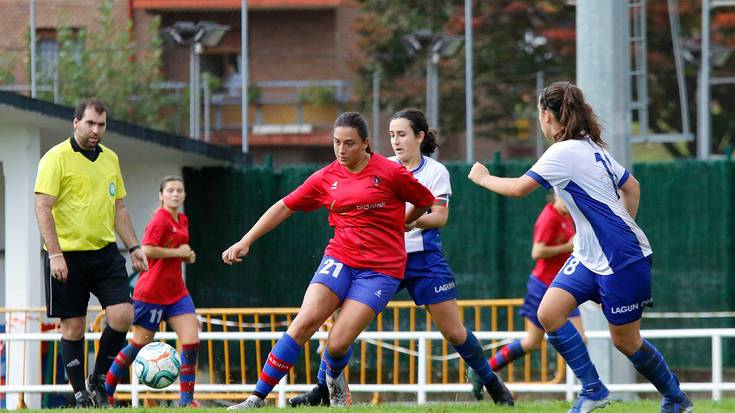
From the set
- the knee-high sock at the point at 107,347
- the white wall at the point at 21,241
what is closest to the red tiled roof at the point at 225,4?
the white wall at the point at 21,241

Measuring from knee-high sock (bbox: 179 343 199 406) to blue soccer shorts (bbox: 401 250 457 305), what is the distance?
Result: 2.47 m

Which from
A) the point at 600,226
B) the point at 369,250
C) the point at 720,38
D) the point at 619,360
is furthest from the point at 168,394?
the point at 720,38

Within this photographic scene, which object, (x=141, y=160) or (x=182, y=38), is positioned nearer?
(x=141, y=160)

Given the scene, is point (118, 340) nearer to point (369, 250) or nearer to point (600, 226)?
point (369, 250)

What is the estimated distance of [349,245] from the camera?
801 cm

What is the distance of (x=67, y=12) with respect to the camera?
835 inches

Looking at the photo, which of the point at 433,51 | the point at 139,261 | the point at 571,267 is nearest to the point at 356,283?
the point at 571,267

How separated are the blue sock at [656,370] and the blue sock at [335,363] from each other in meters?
1.72

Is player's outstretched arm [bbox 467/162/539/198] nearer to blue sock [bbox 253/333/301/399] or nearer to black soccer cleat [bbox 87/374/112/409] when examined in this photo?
blue sock [bbox 253/333/301/399]

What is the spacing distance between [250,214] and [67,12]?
270 inches

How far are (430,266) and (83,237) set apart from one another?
8.01 ft

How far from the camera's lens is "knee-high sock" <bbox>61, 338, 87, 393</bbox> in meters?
9.38

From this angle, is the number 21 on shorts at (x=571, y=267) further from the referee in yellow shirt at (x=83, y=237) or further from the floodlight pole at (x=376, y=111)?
the floodlight pole at (x=376, y=111)

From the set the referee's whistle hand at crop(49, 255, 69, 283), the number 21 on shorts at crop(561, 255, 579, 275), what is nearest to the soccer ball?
the referee's whistle hand at crop(49, 255, 69, 283)
